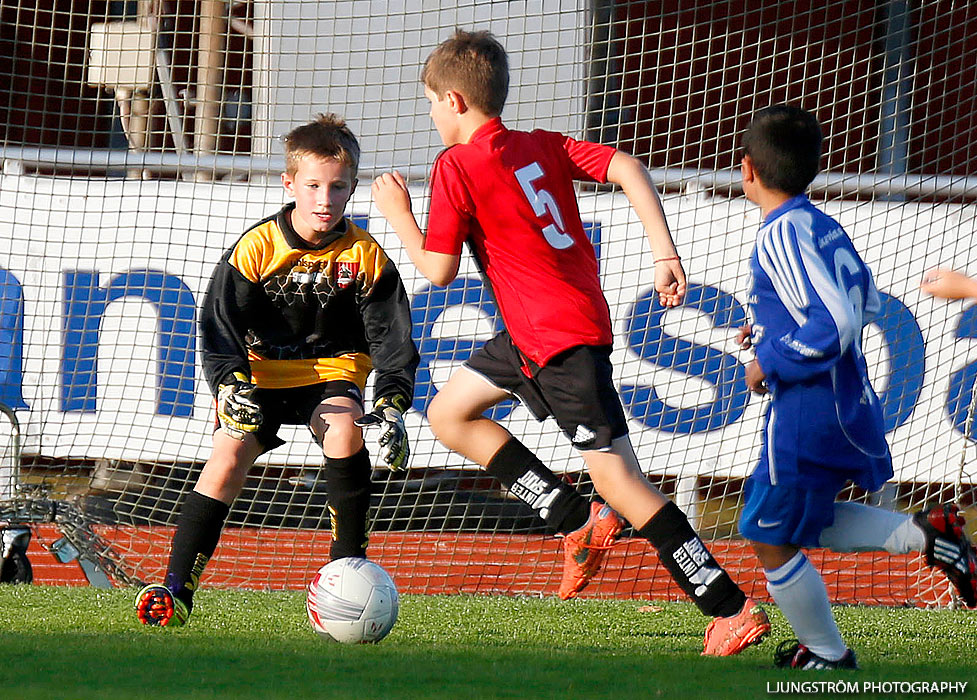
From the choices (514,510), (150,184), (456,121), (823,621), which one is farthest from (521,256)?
(150,184)

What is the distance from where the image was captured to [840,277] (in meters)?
2.84

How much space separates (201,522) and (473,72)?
1.44m

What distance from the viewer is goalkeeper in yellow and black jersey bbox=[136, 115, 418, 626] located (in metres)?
3.59

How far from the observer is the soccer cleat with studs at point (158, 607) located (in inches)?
137

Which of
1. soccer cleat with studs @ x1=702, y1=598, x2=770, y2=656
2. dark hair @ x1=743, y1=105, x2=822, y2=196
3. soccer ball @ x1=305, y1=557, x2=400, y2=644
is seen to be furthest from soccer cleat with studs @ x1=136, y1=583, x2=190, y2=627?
dark hair @ x1=743, y1=105, x2=822, y2=196

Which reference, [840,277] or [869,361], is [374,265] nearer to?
[840,277]

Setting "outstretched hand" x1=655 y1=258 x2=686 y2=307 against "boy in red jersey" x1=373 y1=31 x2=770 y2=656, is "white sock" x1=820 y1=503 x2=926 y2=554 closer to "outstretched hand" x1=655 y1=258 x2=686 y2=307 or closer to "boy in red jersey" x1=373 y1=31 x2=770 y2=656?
"boy in red jersey" x1=373 y1=31 x2=770 y2=656

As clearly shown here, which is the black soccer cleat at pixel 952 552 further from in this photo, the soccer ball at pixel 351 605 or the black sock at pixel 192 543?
the black sock at pixel 192 543

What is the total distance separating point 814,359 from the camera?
280cm

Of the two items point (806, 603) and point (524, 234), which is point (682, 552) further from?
point (524, 234)

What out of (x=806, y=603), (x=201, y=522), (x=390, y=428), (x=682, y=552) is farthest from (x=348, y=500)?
(x=806, y=603)

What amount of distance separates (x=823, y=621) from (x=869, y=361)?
110 inches

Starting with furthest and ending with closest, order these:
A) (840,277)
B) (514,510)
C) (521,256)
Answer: (514,510) → (521,256) → (840,277)

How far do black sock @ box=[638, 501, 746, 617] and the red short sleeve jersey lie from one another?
0.50 meters
